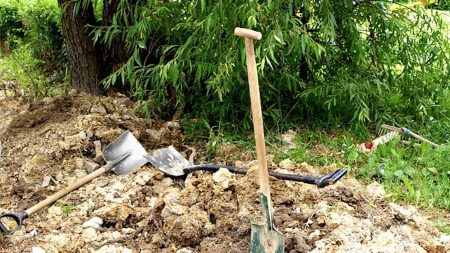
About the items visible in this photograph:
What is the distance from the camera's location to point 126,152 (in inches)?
154

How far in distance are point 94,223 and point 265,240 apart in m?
1.02

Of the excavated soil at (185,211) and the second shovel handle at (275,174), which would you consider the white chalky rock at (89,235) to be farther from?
the second shovel handle at (275,174)

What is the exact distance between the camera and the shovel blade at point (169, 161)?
3.74 m

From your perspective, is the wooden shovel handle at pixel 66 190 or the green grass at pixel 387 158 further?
the green grass at pixel 387 158

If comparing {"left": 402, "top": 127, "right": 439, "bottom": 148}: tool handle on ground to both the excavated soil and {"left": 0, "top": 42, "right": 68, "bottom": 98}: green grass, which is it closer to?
the excavated soil

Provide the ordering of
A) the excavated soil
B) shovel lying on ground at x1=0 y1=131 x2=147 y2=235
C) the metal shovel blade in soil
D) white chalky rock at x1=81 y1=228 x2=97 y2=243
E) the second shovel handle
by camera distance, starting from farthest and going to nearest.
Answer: shovel lying on ground at x1=0 y1=131 x2=147 y2=235, the second shovel handle, white chalky rock at x1=81 y1=228 x2=97 y2=243, the excavated soil, the metal shovel blade in soil

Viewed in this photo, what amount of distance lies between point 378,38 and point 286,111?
0.86m

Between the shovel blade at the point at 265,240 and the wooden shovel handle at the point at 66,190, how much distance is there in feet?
4.55

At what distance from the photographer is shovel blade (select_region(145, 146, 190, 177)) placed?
3736 millimetres

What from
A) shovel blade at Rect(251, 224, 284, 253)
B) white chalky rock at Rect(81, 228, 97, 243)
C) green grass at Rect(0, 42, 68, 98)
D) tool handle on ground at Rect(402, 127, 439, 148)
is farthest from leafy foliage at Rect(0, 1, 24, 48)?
shovel blade at Rect(251, 224, 284, 253)

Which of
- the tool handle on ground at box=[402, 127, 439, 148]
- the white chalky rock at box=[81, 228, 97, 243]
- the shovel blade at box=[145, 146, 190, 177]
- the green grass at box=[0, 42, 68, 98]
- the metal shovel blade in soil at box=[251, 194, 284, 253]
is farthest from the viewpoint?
the green grass at box=[0, 42, 68, 98]

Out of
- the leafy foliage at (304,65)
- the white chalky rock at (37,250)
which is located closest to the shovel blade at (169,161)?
the leafy foliage at (304,65)

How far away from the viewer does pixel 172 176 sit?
12.2 feet

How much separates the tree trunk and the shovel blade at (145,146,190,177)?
159 centimetres
